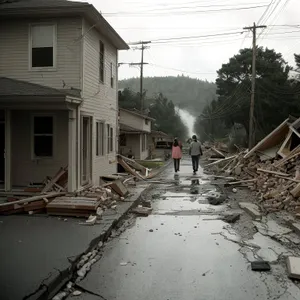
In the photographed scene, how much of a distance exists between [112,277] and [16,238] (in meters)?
2.73

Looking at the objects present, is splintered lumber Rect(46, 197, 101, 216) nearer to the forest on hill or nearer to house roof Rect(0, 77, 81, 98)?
house roof Rect(0, 77, 81, 98)

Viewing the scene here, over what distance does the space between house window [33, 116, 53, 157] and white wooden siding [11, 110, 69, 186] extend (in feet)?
0.54

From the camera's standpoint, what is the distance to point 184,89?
148000 millimetres

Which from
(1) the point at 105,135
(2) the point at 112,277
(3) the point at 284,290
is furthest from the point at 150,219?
(1) the point at 105,135

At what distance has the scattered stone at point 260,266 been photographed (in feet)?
21.3

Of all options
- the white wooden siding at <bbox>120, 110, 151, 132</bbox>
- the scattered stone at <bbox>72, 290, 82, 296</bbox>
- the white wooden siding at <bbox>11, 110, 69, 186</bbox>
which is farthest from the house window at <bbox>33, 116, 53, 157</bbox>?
the white wooden siding at <bbox>120, 110, 151, 132</bbox>

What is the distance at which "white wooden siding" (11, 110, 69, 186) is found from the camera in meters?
13.7

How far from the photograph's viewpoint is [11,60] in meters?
13.8

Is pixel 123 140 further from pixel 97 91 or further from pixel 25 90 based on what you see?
pixel 25 90

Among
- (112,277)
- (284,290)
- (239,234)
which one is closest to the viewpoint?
(284,290)

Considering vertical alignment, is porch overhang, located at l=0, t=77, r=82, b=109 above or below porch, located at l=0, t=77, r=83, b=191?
above

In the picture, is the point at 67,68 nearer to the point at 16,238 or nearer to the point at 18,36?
the point at 18,36

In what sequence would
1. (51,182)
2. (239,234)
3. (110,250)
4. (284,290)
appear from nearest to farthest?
(284,290) → (110,250) → (239,234) → (51,182)

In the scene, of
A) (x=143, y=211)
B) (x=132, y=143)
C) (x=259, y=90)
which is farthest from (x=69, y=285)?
(x=259, y=90)
